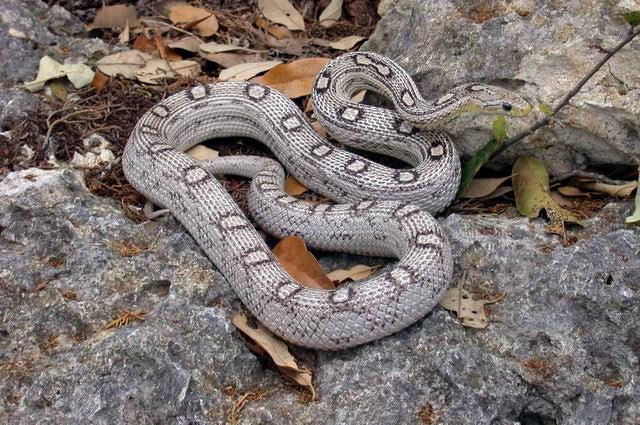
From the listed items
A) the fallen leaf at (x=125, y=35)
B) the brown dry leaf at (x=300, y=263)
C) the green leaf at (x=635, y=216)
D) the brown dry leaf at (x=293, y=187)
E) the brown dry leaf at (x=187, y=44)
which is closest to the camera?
the green leaf at (x=635, y=216)

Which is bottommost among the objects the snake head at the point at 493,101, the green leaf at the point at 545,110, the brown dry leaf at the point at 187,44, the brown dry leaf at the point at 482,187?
the brown dry leaf at the point at 187,44

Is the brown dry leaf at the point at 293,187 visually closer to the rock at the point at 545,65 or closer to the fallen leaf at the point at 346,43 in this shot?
the rock at the point at 545,65

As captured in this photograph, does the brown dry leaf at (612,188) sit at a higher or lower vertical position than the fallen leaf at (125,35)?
higher

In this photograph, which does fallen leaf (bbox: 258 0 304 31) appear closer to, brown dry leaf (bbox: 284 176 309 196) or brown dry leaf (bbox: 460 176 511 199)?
brown dry leaf (bbox: 284 176 309 196)

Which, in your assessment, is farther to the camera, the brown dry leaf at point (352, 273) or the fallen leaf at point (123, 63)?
the fallen leaf at point (123, 63)

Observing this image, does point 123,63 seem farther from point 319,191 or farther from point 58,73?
point 319,191

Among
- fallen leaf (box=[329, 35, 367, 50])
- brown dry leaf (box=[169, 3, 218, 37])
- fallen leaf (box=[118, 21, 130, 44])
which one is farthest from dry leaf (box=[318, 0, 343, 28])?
fallen leaf (box=[118, 21, 130, 44])

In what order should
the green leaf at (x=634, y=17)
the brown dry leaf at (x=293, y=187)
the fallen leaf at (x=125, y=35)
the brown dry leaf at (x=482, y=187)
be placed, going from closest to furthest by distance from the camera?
the green leaf at (x=634, y=17) < the brown dry leaf at (x=482, y=187) < the brown dry leaf at (x=293, y=187) < the fallen leaf at (x=125, y=35)

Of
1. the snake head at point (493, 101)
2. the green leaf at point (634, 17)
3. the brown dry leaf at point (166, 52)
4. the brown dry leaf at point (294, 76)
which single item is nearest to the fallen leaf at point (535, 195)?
the snake head at point (493, 101)
